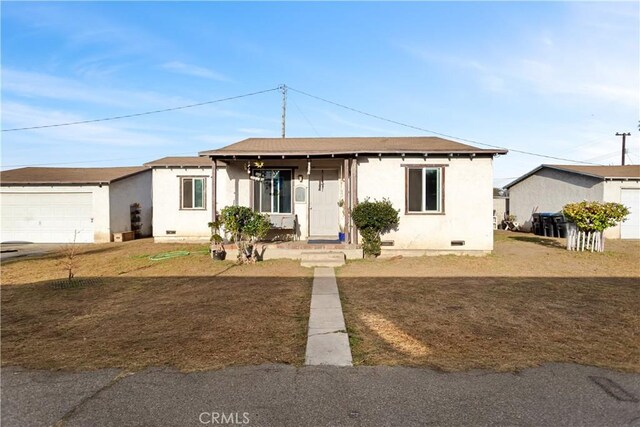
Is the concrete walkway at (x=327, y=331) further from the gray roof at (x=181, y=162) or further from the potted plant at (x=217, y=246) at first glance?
the gray roof at (x=181, y=162)

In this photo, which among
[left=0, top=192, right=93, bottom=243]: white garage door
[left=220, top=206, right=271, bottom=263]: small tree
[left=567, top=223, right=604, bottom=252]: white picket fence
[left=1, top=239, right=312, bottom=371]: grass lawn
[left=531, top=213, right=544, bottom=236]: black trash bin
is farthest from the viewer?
[left=531, top=213, right=544, bottom=236]: black trash bin

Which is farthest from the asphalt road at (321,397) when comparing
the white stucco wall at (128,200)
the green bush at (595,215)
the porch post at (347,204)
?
the white stucco wall at (128,200)

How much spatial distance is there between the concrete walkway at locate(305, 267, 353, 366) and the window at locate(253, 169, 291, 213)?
5989 mm

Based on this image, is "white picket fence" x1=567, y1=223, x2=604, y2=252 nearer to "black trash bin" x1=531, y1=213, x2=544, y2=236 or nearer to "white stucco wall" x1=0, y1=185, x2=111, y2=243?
"black trash bin" x1=531, y1=213, x2=544, y2=236

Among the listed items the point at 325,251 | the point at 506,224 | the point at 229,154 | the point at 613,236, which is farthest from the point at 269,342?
the point at 506,224

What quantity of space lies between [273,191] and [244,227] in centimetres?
272

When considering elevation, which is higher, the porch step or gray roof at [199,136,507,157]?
gray roof at [199,136,507,157]

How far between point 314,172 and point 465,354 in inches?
395

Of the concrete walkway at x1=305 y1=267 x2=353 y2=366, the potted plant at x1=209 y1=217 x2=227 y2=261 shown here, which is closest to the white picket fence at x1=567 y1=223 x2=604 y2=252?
Answer: the concrete walkway at x1=305 y1=267 x2=353 y2=366

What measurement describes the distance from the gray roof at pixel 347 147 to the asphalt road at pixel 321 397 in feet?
28.5

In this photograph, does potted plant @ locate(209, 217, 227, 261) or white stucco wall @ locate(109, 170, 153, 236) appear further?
white stucco wall @ locate(109, 170, 153, 236)

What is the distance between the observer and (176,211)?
17.3 m

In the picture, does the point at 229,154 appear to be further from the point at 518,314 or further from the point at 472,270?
the point at 518,314

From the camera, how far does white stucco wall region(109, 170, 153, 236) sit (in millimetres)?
18875
